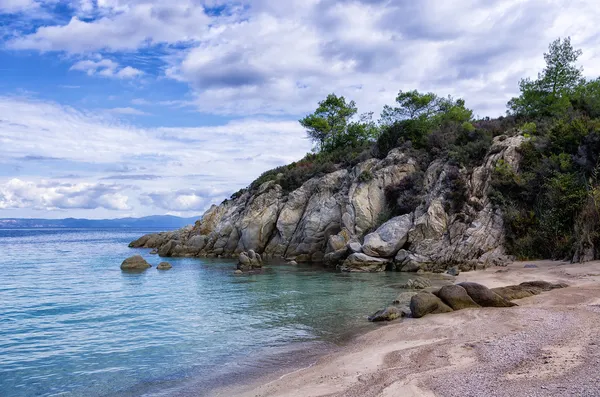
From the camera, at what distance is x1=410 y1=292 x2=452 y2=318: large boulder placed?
1413cm

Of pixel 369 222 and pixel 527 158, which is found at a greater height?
pixel 527 158

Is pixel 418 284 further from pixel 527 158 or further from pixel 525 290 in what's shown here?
pixel 527 158

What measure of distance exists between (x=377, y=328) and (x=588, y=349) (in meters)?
6.59

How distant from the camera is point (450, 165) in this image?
33.2 metres

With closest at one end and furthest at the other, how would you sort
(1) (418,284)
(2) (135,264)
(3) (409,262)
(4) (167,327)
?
(4) (167,327)
(1) (418,284)
(3) (409,262)
(2) (135,264)

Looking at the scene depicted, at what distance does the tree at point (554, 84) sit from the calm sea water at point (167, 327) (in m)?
22.1

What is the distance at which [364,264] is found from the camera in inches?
1180

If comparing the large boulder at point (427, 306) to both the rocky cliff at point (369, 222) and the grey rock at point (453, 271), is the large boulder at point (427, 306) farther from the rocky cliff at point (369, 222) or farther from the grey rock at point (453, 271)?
the rocky cliff at point (369, 222)

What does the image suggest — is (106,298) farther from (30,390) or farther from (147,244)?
(147,244)

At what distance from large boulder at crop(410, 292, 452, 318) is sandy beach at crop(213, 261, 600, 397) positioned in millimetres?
385

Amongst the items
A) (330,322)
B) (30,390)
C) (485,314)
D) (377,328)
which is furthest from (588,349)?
(30,390)

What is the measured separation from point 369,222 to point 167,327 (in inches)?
930

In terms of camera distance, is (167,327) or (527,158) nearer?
(167,327)

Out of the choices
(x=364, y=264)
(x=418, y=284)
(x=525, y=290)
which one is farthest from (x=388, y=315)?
(x=364, y=264)
